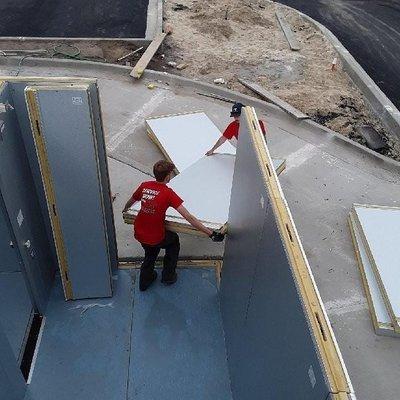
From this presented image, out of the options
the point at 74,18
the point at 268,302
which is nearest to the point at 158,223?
the point at 268,302

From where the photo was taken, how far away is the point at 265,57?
11.9 metres

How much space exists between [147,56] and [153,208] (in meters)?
7.50

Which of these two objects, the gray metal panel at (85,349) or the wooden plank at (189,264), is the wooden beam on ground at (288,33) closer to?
the wooden plank at (189,264)

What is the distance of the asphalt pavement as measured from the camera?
39.2 ft

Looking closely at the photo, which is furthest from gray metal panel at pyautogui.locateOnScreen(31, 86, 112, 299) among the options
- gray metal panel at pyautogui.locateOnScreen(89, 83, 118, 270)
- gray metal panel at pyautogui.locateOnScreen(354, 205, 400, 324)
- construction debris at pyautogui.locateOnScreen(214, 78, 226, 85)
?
construction debris at pyautogui.locateOnScreen(214, 78, 226, 85)

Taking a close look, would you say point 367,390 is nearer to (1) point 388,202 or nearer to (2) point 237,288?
(2) point 237,288

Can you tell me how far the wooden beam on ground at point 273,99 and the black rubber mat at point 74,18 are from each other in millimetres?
4038

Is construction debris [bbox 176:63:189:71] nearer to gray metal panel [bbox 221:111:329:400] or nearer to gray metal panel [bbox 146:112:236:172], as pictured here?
gray metal panel [bbox 146:112:236:172]

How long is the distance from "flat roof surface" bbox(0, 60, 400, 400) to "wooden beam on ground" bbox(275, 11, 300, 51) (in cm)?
399

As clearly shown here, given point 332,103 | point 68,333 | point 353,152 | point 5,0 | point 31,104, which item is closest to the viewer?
point 31,104

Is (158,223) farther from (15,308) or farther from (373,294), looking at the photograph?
A: (373,294)

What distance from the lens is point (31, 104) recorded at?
12.5 ft

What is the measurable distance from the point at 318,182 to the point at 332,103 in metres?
3.42

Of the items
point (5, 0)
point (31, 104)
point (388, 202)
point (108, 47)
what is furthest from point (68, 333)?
point (5, 0)
